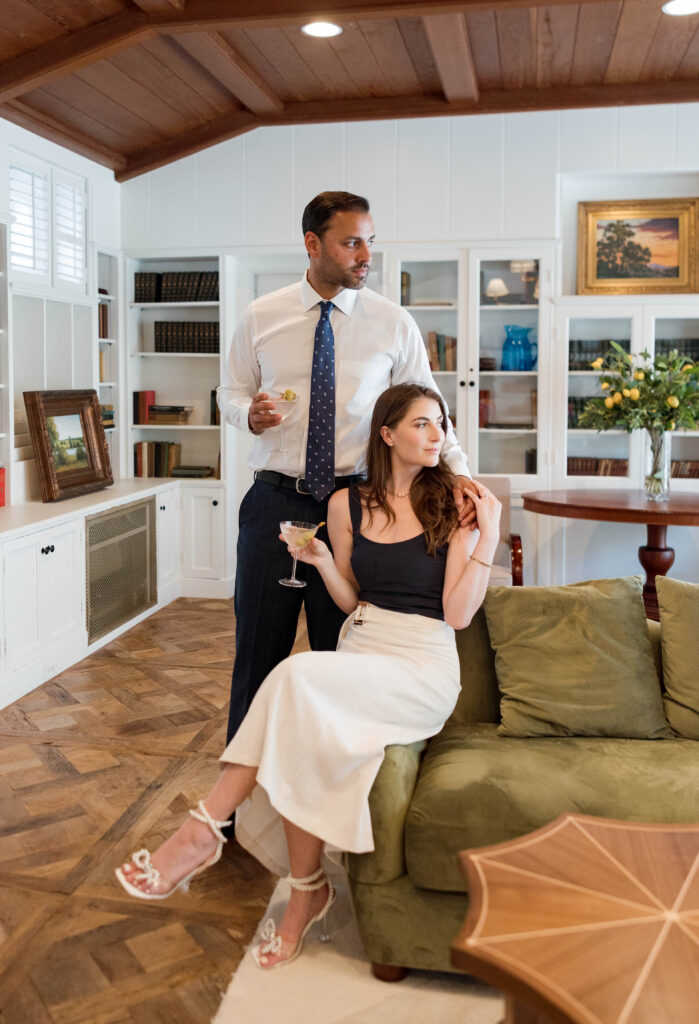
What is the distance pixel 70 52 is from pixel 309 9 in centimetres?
110

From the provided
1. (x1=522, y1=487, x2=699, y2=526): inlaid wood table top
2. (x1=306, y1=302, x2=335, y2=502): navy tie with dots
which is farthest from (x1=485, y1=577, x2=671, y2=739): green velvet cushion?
(x1=522, y1=487, x2=699, y2=526): inlaid wood table top

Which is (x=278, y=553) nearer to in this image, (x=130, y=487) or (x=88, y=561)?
(x=88, y=561)

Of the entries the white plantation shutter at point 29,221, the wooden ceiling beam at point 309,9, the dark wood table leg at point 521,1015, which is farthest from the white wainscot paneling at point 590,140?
the dark wood table leg at point 521,1015

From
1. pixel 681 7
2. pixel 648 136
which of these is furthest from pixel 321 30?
pixel 648 136

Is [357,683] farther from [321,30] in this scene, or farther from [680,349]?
[680,349]

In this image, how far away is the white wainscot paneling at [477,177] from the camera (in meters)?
5.62

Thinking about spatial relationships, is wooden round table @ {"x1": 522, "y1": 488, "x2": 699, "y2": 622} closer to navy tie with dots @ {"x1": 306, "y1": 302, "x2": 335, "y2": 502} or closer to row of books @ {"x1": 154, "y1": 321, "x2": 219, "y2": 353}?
navy tie with dots @ {"x1": 306, "y1": 302, "x2": 335, "y2": 502}

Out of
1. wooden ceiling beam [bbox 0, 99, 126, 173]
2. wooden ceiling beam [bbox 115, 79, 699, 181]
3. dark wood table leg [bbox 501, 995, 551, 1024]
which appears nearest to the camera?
dark wood table leg [bbox 501, 995, 551, 1024]

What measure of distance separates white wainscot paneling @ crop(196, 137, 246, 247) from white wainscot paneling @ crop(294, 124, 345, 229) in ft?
1.14

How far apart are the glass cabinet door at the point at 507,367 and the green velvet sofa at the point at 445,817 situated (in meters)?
3.67

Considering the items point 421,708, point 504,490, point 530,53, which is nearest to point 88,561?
point 504,490

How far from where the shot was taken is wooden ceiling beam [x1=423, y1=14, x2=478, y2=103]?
419 centimetres

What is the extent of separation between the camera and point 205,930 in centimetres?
243

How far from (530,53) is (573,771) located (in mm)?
3857
